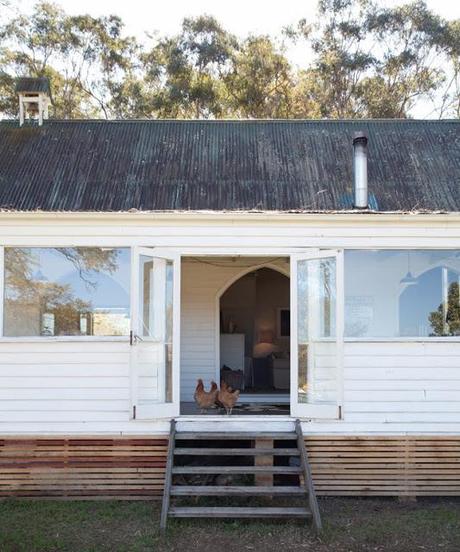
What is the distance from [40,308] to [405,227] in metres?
4.15

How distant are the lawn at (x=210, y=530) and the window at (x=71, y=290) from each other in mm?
1872

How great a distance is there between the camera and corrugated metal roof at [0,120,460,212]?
7.91m

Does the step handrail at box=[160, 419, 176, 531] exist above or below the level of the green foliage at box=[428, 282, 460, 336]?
below

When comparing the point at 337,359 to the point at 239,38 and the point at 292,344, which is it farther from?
the point at 239,38

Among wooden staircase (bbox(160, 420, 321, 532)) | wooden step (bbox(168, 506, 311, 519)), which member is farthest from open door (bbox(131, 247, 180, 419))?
wooden step (bbox(168, 506, 311, 519))

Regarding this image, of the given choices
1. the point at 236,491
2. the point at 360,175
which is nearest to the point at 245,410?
the point at 236,491

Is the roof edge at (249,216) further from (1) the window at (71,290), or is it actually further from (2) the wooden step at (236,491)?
(2) the wooden step at (236,491)

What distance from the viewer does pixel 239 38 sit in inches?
1006

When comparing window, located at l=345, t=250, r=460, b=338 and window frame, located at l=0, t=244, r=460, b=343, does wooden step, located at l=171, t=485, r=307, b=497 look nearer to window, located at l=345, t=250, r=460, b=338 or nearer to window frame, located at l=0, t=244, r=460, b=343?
window frame, located at l=0, t=244, r=460, b=343

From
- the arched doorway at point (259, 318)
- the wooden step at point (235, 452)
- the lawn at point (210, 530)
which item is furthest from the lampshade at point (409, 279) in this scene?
the arched doorway at point (259, 318)

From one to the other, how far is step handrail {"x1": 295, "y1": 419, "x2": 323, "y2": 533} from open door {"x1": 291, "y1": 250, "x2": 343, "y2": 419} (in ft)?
0.89

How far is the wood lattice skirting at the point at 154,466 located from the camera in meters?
7.40

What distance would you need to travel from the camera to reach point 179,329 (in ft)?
24.5

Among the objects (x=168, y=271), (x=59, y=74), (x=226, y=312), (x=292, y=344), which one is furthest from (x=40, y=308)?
(x=59, y=74)
